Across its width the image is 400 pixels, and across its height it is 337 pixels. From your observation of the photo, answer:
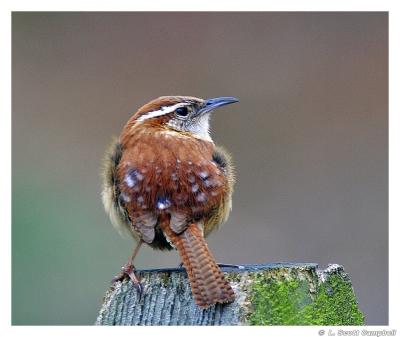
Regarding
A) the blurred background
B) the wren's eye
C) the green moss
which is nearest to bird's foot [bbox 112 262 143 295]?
the green moss

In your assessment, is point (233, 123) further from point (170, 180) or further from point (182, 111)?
point (170, 180)

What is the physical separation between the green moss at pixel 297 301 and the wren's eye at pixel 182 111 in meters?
1.85

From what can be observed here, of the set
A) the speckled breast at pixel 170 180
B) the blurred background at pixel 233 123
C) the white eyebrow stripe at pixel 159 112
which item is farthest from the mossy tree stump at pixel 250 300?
the blurred background at pixel 233 123

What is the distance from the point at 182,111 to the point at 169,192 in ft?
3.78

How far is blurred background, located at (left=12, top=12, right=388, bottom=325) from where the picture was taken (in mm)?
8117

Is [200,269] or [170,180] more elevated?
[170,180]

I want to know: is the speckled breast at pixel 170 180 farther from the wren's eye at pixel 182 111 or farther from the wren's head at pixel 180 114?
the wren's eye at pixel 182 111

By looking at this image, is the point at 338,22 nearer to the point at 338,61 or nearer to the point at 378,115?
the point at 338,61

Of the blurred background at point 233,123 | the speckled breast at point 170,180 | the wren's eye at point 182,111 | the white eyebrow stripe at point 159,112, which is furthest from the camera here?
the blurred background at point 233,123

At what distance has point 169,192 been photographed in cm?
458

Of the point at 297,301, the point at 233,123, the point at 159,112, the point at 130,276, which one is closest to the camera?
the point at 297,301

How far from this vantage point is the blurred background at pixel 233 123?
8117 mm

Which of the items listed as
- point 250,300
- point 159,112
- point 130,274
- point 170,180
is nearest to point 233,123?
Result: point 159,112

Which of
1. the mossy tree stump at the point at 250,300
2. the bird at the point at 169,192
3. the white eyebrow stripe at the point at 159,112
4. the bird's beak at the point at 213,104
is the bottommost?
the mossy tree stump at the point at 250,300
